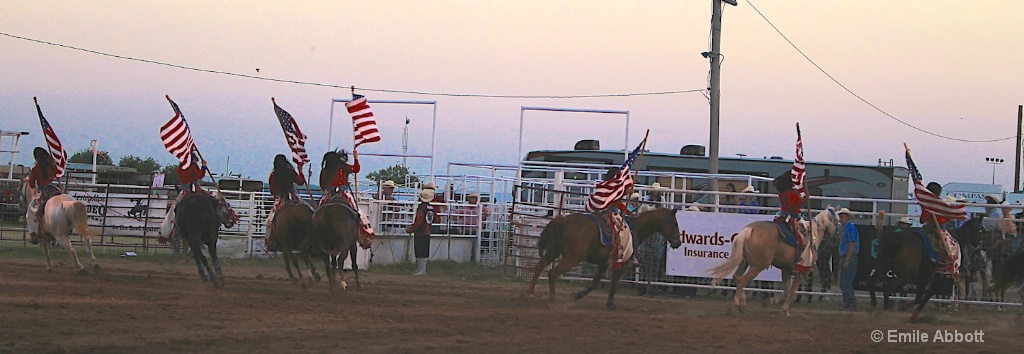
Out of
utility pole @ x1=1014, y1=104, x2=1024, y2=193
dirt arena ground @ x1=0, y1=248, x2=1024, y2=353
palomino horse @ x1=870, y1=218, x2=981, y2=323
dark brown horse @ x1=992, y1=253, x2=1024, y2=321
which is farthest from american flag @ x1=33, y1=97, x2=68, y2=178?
utility pole @ x1=1014, y1=104, x2=1024, y2=193

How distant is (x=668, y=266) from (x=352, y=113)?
5.84m

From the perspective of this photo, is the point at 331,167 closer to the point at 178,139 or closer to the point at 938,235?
the point at 178,139

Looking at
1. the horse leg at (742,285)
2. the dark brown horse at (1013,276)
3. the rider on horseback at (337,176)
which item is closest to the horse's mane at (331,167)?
the rider on horseback at (337,176)

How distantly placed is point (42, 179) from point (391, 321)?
23.6 ft

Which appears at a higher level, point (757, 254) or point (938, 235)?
point (938, 235)

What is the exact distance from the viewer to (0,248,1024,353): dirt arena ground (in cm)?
948

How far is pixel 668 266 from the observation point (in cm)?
1725

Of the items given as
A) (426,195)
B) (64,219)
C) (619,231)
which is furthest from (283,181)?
(426,195)

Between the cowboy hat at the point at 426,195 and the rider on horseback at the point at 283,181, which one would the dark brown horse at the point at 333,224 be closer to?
the rider on horseback at the point at 283,181

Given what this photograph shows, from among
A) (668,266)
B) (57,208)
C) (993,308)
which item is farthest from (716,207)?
(57,208)

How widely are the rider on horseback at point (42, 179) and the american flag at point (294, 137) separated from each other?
3.45 m

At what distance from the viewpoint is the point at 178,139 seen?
49.9ft

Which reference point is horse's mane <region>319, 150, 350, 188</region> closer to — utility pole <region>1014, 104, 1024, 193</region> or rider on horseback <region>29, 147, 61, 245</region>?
rider on horseback <region>29, 147, 61, 245</region>

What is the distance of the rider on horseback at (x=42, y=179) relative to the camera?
15.3m
